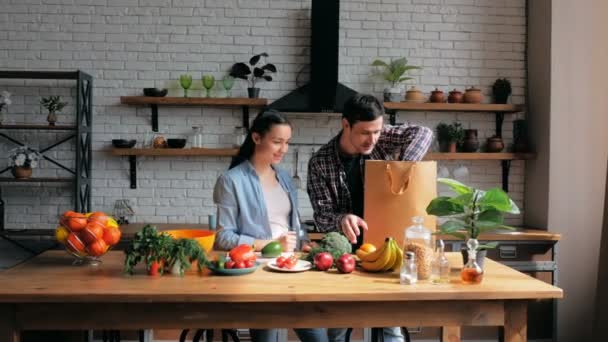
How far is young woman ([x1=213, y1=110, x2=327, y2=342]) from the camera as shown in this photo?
2.46m

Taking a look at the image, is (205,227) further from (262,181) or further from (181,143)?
(262,181)

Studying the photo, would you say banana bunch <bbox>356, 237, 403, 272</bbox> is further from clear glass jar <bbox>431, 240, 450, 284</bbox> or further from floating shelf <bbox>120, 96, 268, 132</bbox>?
floating shelf <bbox>120, 96, 268, 132</bbox>

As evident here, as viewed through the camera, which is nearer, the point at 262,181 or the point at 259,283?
the point at 259,283

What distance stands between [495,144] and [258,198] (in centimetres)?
279

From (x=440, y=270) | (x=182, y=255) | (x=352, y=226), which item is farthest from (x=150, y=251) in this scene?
(x=440, y=270)

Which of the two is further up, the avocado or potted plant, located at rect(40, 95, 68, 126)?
potted plant, located at rect(40, 95, 68, 126)

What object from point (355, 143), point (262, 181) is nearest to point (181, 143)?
point (262, 181)

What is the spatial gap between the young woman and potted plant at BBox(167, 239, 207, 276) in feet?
1.32

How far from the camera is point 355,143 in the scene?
8.33ft

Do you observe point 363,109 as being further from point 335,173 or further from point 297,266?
point 297,266

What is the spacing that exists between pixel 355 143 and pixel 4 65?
135 inches

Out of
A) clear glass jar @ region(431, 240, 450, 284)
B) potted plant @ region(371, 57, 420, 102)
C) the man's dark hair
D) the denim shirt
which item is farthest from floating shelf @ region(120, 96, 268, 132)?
clear glass jar @ region(431, 240, 450, 284)

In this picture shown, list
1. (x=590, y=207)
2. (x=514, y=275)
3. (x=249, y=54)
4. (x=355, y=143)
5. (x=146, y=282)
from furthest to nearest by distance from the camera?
(x=249, y=54) < (x=590, y=207) < (x=355, y=143) < (x=514, y=275) < (x=146, y=282)

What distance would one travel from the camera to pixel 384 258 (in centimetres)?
207
